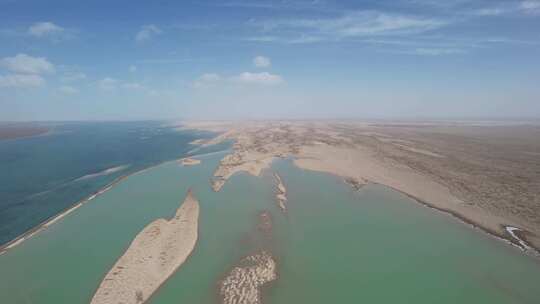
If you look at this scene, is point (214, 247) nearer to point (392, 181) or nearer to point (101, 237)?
point (101, 237)

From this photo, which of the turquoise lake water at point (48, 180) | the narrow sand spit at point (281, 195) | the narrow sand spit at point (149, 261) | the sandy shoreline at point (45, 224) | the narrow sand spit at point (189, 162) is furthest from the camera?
the narrow sand spit at point (189, 162)

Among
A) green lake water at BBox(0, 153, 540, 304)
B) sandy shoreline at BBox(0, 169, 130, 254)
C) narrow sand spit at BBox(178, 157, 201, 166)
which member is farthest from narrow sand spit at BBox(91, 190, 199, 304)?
narrow sand spit at BBox(178, 157, 201, 166)

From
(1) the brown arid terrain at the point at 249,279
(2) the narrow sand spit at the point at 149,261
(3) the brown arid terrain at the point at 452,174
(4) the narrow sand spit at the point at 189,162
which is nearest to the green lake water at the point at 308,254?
(1) the brown arid terrain at the point at 249,279

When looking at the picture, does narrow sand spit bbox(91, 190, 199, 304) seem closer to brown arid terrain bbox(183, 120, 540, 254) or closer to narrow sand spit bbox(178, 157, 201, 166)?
brown arid terrain bbox(183, 120, 540, 254)

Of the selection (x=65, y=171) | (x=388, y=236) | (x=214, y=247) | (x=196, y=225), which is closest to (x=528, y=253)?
(x=388, y=236)

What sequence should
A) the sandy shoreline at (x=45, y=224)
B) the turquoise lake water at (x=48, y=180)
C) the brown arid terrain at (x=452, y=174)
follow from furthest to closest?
the turquoise lake water at (x=48, y=180)
the brown arid terrain at (x=452, y=174)
the sandy shoreline at (x=45, y=224)

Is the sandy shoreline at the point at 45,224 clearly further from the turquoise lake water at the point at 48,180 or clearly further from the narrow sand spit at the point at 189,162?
the narrow sand spit at the point at 189,162
